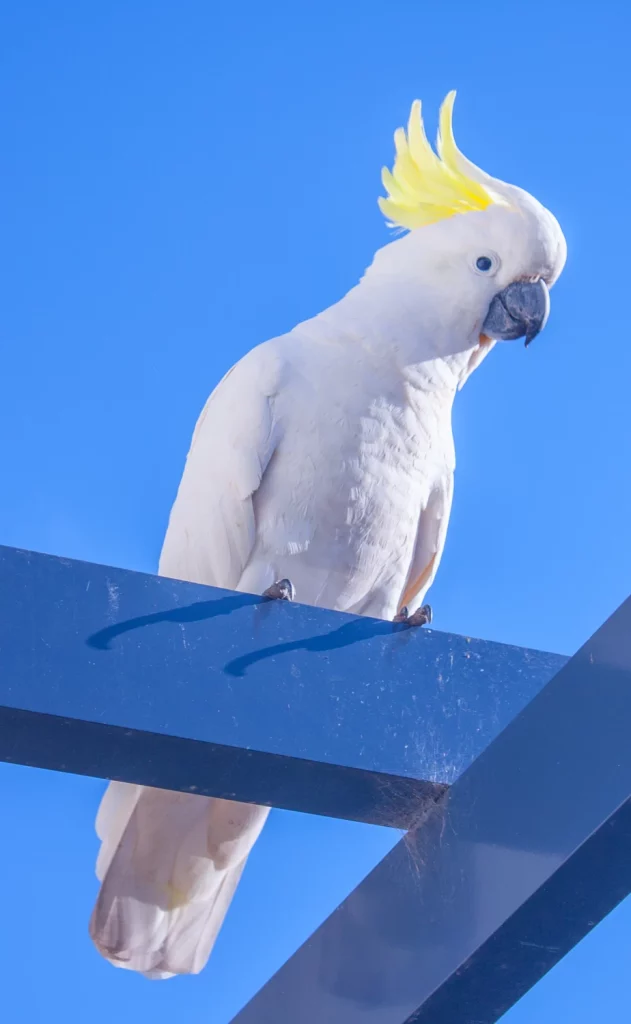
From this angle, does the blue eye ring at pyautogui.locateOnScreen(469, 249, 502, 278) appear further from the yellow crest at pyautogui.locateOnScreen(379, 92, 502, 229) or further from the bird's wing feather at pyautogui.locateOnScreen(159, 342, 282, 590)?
the bird's wing feather at pyautogui.locateOnScreen(159, 342, 282, 590)

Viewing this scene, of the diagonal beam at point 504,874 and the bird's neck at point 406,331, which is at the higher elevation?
the bird's neck at point 406,331

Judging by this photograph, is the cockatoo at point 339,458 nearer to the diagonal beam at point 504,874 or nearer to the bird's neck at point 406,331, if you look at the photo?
the bird's neck at point 406,331

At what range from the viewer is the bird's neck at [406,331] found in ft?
9.71

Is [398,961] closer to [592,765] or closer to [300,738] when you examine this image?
[300,738]

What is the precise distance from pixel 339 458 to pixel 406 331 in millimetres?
423

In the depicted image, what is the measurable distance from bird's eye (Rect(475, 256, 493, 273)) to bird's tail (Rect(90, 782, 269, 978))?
1488mm

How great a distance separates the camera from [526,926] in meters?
1.22

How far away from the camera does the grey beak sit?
10.5 ft

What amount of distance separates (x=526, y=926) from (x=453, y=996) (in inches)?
5.5

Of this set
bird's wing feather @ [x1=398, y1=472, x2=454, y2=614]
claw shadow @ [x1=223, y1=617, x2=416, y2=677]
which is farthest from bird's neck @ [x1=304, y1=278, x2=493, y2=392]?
claw shadow @ [x1=223, y1=617, x2=416, y2=677]

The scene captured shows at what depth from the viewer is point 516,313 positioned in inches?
126

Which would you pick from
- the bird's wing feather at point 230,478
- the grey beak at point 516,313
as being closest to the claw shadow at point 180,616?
the bird's wing feather at point 230,478

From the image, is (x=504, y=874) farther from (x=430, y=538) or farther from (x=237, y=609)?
(x=430, y=538)

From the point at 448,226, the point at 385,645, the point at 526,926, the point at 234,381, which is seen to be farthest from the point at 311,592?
the point at 526,926
